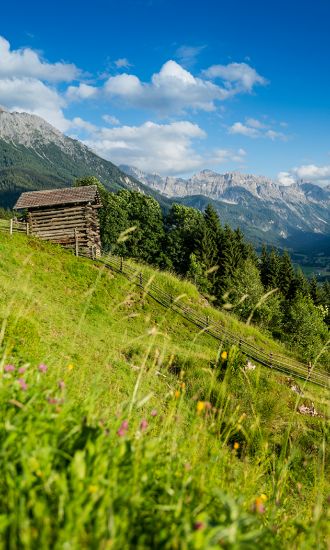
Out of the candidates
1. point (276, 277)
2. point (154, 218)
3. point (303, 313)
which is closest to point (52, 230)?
point (303, 313)

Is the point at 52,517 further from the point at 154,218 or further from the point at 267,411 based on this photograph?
the point at 154,218

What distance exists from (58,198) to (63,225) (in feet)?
6.87

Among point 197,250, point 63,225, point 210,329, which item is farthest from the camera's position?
point 197,250

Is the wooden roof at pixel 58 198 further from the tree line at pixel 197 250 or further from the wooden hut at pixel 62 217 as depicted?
the tree line at pixel 197 250

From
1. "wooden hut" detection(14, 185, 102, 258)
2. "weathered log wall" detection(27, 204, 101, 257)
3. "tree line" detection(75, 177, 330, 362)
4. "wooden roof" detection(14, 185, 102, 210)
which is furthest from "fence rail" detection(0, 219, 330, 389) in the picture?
"tree line" detection(75, 177, 330, 362)

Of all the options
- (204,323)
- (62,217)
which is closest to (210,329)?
(204,323)

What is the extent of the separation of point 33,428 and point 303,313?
47.1m

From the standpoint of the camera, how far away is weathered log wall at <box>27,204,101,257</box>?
27.7 m

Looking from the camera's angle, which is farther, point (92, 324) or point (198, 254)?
point (198, 254)

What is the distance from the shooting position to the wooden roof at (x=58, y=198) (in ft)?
90.4

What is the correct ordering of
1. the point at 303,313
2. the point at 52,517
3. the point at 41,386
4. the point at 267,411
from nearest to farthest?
the point at 52,517, the point at 41,386, the point at 267,411, the point at 303,313

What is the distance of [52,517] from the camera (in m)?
1.52

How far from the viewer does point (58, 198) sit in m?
28.1

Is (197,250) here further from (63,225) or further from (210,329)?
(210,329)
